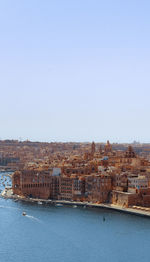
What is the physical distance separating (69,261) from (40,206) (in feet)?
45.4

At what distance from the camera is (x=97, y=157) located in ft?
170

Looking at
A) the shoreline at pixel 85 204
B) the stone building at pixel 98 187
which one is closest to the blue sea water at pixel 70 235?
the shoreline at pixel 85 204

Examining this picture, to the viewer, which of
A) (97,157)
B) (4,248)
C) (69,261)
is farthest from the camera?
(97,157)

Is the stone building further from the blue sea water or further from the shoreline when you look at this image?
the blue sea water

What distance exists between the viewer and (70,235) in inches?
1179

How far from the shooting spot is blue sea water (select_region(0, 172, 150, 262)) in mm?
26000

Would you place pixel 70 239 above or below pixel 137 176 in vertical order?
below

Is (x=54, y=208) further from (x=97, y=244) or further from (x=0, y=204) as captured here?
(x=97, y=244)

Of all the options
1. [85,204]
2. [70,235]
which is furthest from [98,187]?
[70,235]

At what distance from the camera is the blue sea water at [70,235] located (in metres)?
26.0

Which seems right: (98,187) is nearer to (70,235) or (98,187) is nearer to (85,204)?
(85,204)

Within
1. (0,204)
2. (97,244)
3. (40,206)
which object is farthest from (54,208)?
(97,244)

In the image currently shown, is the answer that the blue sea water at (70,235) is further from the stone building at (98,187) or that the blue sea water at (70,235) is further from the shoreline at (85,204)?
the stone building at (98,187)

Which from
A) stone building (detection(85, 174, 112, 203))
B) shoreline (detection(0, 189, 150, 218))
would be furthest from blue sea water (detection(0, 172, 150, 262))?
stone building (detection(85, 174, 112, 203))
